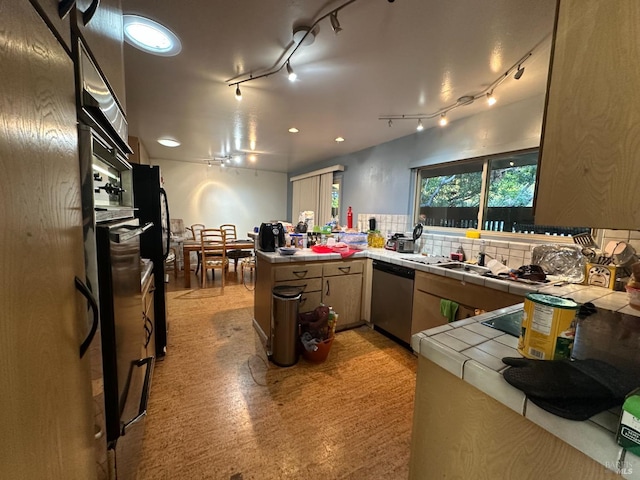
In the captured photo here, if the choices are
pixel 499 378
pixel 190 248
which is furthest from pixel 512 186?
pixel 190 248

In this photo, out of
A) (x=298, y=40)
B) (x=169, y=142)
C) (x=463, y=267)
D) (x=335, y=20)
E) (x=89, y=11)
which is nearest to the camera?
(x=89, y=11)

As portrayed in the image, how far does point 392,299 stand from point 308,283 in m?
0.87

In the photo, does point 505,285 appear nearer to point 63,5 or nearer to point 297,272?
point 297,272

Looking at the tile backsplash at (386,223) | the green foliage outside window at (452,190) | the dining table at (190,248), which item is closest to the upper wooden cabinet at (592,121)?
the green foliage outside window at (452,190)

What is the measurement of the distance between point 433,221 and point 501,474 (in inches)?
110

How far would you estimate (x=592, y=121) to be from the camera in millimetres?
562

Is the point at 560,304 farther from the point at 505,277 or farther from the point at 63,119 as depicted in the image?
the point at 505,277

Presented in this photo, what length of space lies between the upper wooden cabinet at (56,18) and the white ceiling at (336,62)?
93cm

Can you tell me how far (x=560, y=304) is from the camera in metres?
0.64

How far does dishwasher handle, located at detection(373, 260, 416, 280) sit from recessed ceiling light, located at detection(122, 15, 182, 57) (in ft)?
7.89

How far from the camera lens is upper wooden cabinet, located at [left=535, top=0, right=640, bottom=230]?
1.70 feet

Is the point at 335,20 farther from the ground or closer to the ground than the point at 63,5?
farther from the ground

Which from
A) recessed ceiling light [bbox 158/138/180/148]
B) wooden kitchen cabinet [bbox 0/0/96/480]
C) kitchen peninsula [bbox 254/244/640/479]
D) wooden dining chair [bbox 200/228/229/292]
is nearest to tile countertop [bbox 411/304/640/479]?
kitchen peninsula [bbox 254/244/640/479]

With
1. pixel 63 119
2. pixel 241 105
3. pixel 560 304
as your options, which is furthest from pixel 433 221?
pixel 63 119
